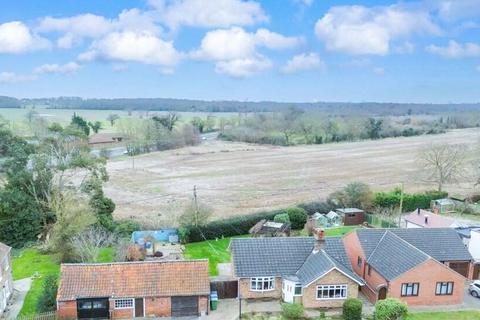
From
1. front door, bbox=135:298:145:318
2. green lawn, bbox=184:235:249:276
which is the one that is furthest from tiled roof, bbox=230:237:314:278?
front door, bbox=135:298:145:318

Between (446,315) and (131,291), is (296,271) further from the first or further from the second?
(131,291)

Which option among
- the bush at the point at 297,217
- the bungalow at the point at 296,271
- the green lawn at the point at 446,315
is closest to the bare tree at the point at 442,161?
the bush at the point at 297,217

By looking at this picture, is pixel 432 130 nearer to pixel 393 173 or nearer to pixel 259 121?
pixel 259 121

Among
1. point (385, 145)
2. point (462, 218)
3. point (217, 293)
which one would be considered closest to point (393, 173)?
point (462, 218)

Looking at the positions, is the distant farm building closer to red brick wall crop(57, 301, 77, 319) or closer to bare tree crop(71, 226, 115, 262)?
bare tree crop(71, 226, 115, 262)

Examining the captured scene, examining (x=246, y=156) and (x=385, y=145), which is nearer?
(x=246, y=156)

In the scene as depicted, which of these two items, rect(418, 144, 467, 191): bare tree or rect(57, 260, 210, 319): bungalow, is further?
rect(418, 144, 467, 191): bare tree

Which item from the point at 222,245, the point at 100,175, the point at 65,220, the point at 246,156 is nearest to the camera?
the point at 65,220
